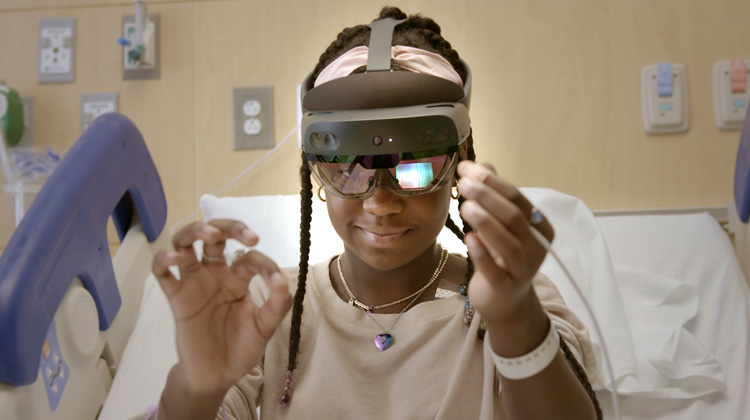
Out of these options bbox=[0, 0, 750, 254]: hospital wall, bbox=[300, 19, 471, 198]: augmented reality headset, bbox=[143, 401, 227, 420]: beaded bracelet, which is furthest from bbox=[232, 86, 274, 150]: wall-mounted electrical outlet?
bbox=[143, 401, 227, 420]: beaded bracelet

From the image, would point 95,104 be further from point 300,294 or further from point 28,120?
point 300,294

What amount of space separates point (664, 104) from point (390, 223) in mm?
1392

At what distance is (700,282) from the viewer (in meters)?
1.78

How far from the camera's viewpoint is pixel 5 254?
1200mm

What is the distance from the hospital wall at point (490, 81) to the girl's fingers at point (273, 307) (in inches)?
57.9

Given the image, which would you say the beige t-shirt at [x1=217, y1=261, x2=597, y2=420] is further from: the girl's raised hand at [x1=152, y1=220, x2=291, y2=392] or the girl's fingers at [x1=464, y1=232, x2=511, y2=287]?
the girl's fingers at [x1=464, y1=232, x2=511, y2=287]

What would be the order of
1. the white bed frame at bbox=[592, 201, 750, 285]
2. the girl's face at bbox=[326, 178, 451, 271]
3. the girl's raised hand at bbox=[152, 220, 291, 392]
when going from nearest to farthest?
the girl's raised hand at bbox=[152, 220, 291, 392]
the girl's face at bbox=[326, 178, 451, 271]
the white bed frame at bbox=[592, 201, 750, 285]

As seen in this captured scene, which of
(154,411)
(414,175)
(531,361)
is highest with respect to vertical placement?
(414,175)

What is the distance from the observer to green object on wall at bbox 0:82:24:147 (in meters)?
2.32

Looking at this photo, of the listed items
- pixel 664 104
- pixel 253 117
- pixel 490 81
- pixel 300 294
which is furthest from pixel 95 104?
pixel 664 104

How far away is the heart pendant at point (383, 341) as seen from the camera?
1190 millimetres

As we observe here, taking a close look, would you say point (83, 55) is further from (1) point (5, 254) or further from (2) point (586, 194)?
(2) point (586, 194)

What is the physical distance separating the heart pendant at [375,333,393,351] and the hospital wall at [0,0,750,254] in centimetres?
118

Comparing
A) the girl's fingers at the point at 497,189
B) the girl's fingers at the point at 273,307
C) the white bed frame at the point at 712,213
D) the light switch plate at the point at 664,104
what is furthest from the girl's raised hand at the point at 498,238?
the light switch plate at the point at 664,104
